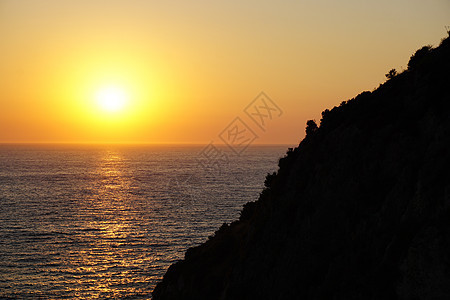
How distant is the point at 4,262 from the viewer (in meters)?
66.3

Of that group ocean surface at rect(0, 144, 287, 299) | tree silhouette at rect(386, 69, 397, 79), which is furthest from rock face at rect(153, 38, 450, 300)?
ocean surface at rect(0, 144, 287, 299)

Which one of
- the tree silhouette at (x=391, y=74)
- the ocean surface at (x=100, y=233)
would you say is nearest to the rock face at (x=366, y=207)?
the tree silhouette at (x=391, y=74)

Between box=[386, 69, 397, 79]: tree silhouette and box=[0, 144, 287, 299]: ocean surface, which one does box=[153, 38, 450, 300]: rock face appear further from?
box=[0, 144, 287, 299]: ocean surface

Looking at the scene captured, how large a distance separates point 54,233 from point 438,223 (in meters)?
83.6

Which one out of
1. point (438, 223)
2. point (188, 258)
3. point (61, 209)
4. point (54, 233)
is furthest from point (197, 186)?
point (438, 223)

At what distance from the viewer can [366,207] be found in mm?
20672

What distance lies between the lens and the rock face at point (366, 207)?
640 inches

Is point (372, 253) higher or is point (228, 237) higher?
point (372, 253)

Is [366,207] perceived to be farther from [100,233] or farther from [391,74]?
[100,233]

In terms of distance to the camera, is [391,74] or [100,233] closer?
[391,74]

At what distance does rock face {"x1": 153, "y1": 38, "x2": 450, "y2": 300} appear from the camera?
16.3 metres

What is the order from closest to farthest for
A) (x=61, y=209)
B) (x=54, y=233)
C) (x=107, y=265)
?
(x=107, y=265), (x=54, y=233), (x=61, y=209)

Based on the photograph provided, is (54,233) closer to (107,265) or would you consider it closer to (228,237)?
(107,265)

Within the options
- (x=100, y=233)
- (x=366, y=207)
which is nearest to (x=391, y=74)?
(x=366, y=207)
